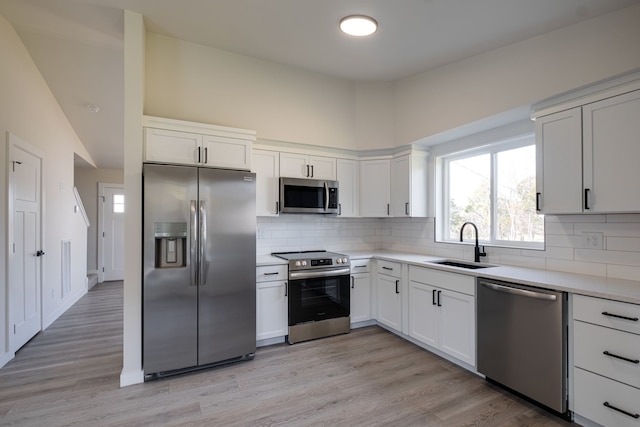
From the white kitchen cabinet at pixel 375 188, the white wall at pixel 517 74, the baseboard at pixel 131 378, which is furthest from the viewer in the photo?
the white kitchen cabinet at pixel 375 188

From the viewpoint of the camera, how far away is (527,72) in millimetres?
2590

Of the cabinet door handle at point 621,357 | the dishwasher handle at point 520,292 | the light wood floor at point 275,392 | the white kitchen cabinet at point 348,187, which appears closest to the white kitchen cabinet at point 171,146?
the white kitchen cabinet at point 348,187

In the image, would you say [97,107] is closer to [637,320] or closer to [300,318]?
[300,318]

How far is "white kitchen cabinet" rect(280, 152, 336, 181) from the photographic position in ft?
11.8

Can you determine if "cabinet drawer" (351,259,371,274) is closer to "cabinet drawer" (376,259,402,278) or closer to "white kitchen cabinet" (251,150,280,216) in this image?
"cabinet drawer" (376,259,402,278)

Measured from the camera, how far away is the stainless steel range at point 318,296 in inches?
129

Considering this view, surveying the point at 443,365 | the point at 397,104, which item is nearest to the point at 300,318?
the point at 443,365

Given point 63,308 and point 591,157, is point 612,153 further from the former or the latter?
point 63,308

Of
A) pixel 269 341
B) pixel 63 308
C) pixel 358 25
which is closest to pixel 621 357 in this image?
pixel 269 341

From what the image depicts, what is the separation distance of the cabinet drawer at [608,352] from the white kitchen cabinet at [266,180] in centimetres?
275

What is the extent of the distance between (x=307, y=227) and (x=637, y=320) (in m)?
2.98

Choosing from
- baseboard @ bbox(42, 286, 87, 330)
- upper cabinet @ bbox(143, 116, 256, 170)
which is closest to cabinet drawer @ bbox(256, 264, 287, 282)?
upper cabinet @ bbox(143, 116, 256, 170)

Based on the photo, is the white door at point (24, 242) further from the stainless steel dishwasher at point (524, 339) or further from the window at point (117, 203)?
the stainless steel dishwasher at point (524, 339)

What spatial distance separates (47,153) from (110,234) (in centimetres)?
328
